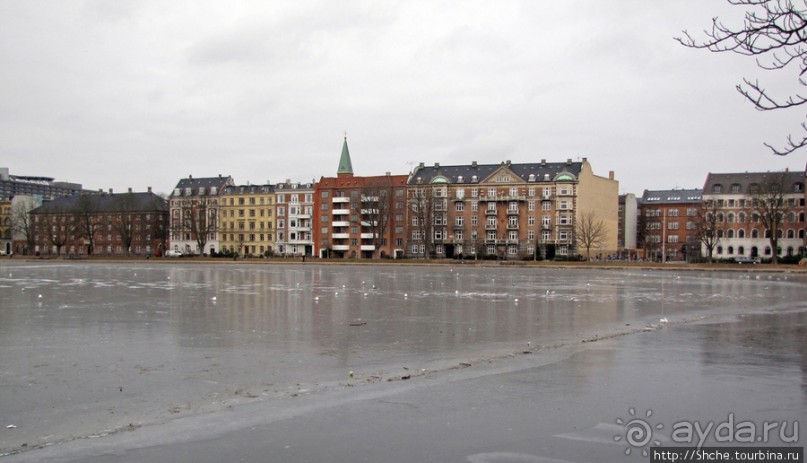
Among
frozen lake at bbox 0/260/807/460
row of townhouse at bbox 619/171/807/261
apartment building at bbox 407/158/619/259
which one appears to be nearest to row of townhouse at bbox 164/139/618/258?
apartment building at bbox 407/158/619/259

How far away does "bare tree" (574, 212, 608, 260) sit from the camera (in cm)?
9862

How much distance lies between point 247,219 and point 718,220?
9017 centimetres

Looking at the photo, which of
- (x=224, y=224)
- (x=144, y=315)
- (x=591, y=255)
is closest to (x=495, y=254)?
(x=591, y=255)

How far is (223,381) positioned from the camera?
11.3m

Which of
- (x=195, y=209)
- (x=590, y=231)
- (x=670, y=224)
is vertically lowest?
(x=590, y=231)

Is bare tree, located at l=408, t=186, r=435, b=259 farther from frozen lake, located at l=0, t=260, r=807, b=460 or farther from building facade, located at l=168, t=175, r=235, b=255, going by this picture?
frozen lake, located at l=0, t=260, r=807, b=460

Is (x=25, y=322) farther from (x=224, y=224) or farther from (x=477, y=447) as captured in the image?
(x=224, y=224)

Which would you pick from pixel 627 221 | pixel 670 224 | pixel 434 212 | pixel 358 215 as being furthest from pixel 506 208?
pixel 670 224

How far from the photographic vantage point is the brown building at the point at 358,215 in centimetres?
11538

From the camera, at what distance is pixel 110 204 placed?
141 metres

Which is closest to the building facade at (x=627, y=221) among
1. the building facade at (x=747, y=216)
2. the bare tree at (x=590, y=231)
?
the building facade at (x=747, y=216)

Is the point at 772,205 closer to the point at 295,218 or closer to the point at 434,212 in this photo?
the point at 434,212

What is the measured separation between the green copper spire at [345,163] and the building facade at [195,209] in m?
26.3

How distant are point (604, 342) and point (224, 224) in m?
130
